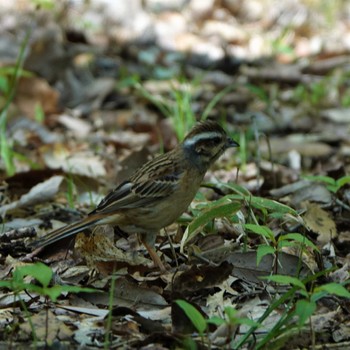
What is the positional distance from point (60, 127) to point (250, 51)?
179 inches

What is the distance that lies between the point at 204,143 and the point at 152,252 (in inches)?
39.9

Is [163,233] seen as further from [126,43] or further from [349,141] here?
[126,43]

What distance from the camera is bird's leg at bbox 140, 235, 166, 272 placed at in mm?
5327

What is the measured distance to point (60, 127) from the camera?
415 inches

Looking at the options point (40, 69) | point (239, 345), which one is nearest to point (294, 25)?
point (40, 69)

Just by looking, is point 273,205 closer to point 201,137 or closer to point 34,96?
point 201,137

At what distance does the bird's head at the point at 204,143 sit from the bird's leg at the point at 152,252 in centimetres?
67

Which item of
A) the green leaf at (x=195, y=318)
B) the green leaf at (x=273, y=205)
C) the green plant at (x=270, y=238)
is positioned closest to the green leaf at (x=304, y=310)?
the green leaf at (x=195, y=318)

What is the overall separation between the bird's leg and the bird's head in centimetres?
67

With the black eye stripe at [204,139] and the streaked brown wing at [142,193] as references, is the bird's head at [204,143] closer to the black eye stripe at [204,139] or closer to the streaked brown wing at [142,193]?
the black eye stripe at [204,139]

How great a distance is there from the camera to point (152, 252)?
5.56 metres

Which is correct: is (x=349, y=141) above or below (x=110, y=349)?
below

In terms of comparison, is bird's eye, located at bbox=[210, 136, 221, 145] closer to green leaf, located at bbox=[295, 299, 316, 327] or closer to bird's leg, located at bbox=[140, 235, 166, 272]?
bird's leg, located at bbox=[140, 235, 166, 272]

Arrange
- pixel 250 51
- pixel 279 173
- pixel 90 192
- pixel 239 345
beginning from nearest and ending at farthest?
pixel 239 345 < pixel 90 192 < pixel 279 173 < pixel 250 51
